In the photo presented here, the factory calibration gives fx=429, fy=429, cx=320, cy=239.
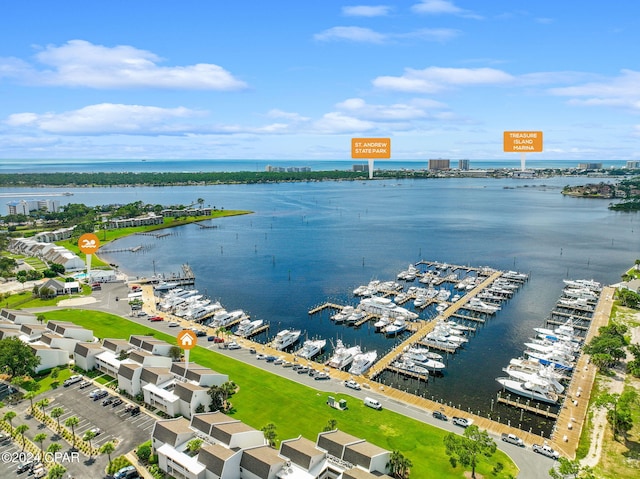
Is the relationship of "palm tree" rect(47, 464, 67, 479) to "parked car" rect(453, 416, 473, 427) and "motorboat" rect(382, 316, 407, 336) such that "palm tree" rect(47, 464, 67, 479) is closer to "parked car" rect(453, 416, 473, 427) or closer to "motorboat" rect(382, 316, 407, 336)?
"parked car" rect(453, 416, 473, 427)

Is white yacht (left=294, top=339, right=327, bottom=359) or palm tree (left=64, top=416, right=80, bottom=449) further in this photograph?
white yacht (left=294, top=339, right=327, bottom=359)

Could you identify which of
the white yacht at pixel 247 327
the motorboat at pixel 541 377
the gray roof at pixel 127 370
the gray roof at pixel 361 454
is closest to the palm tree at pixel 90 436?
the gray roof at pixel 127 370

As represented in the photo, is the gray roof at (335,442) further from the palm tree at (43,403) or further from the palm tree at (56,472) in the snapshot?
the palm tree at (43,403)

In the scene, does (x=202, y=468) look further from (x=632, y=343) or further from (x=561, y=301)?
(x=561, y=301)

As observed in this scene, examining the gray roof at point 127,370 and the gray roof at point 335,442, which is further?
the gray roof at point 127,370

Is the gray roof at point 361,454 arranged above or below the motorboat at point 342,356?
above

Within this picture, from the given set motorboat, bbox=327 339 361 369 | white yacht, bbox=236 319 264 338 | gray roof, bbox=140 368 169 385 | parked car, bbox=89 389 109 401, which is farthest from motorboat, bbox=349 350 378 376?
parked car, bbox=89 389 109 401
